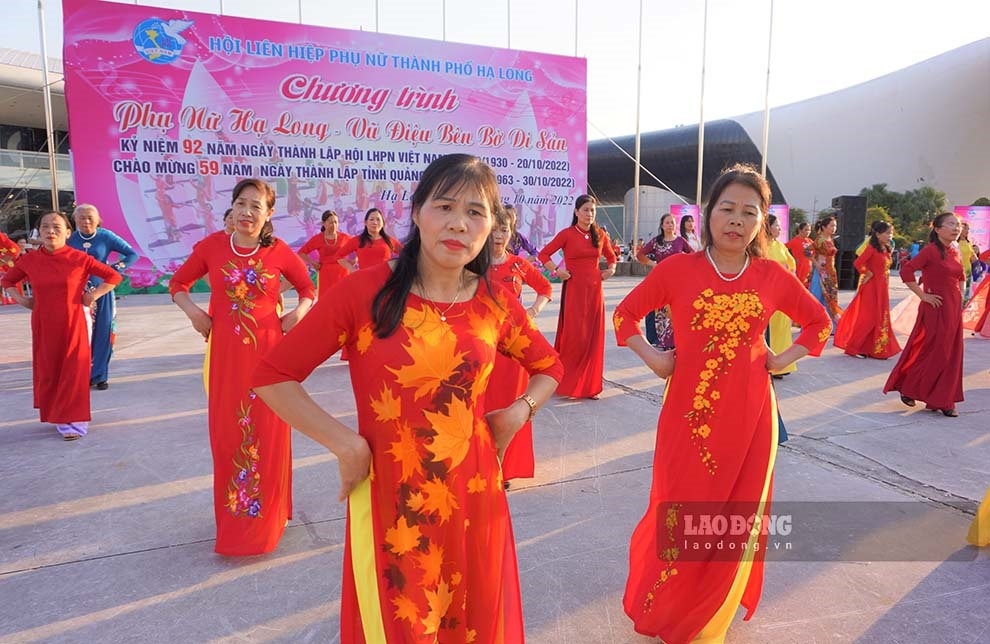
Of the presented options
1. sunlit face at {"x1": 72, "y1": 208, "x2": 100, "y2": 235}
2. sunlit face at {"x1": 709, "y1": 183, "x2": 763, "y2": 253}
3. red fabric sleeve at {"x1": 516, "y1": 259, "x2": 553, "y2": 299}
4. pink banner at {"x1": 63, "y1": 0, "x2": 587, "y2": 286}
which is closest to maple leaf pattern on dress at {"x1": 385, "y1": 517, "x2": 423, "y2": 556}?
sunlit face at {"x1": 709, "y1": 183, "x2": 763, "y2": 253}

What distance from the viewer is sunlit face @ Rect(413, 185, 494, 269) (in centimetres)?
142

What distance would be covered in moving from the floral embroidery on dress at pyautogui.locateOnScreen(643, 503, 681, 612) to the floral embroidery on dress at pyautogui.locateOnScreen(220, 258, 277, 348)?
1.93 m

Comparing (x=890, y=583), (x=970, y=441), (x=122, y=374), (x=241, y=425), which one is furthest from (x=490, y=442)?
(x=122, y=374)

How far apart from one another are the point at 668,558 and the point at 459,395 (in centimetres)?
121

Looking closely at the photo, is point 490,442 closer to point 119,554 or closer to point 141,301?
point 119,554

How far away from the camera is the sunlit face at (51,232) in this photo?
15.0 feet

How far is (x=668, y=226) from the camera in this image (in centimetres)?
789

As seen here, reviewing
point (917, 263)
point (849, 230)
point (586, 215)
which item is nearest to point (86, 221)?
point (586, 215)

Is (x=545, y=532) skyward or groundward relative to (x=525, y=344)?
groundward

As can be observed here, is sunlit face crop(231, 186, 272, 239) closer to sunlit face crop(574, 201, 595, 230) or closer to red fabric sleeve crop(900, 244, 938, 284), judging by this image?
sunlit face crop(574, 201, 595, 230)

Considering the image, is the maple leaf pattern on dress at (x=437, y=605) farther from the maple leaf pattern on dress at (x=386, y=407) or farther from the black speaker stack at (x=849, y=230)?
the black speaker stack at (x=849, y=230)

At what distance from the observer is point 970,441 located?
4.55 meters

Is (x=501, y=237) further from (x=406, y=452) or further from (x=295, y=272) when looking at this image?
(x=406, y=452)

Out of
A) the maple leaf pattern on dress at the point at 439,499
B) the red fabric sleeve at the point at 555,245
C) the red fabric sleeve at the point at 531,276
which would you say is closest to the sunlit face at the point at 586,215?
the red fabric sleeve at the point at 555,245
